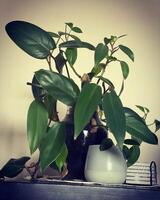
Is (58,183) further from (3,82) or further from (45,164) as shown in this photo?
(3,82)

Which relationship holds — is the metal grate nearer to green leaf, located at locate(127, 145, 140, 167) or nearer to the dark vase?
green leaf, located at locate(127, 145, 140, 167)

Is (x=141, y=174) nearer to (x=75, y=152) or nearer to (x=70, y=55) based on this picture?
(x=75, y=152)

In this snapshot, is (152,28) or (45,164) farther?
(152,28)

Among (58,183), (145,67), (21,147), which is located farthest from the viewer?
(145,67)

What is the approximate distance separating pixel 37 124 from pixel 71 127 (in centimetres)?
11

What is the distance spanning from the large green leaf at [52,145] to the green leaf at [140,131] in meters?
0.17

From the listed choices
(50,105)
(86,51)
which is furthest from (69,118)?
(86,51)

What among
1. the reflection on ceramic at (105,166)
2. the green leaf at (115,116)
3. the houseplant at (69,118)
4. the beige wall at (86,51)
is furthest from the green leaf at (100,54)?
the beige wall at (86,51)

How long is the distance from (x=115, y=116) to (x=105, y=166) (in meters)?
0.14

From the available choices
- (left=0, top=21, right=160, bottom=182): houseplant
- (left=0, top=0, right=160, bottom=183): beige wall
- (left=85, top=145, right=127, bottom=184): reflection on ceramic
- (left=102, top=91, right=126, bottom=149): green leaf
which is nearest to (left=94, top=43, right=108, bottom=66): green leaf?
(left=0, top=21, right=160, bottom=182): houseplant

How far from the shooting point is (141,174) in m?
0.98

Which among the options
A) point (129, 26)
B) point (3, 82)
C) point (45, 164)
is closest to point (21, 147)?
point (3, 82)

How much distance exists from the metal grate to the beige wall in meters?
0.40

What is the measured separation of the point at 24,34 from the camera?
94 centimetres
